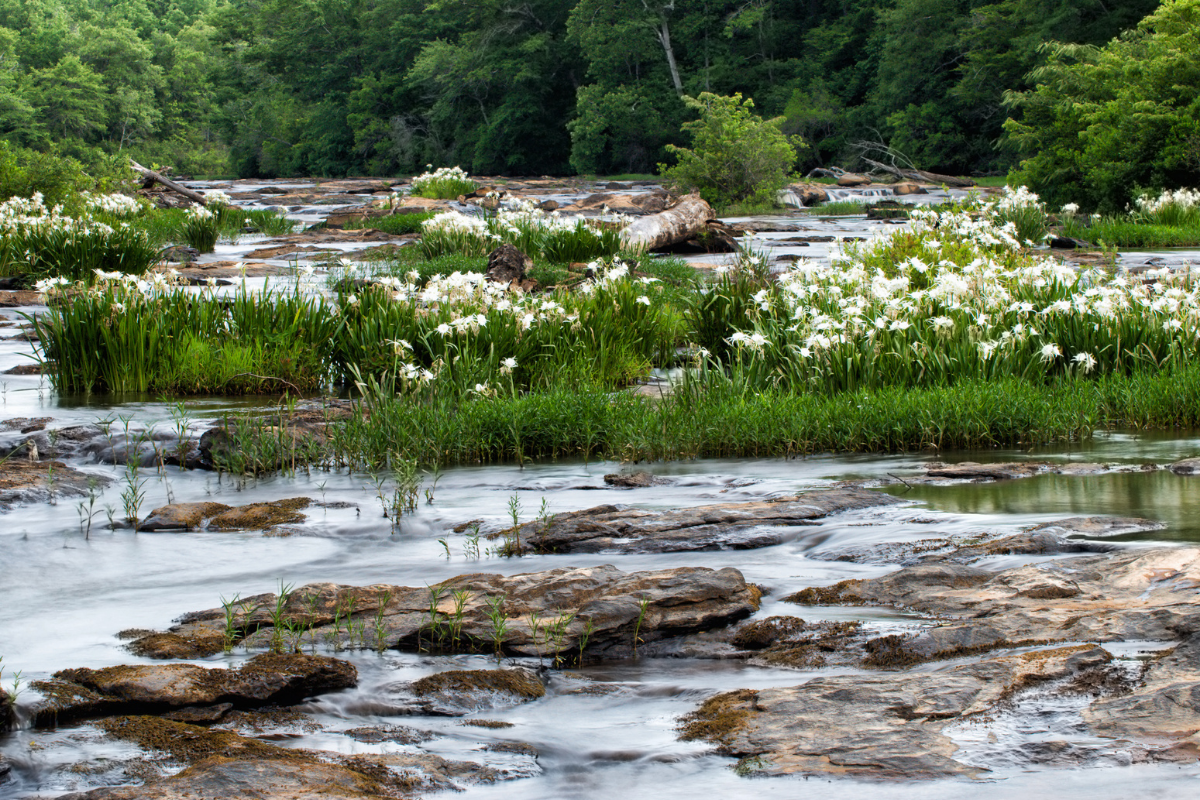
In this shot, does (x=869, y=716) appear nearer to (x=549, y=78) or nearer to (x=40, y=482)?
(x=40, y=482)

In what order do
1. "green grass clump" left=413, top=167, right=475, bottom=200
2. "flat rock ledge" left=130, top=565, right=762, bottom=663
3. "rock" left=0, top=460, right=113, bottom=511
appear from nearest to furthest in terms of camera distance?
1. "flat rock ledge" left=130, top=565, right=762, bottom=663
2. "rock" left=0, top=460, right=113, bottom=511
3. "green grass clump" left=413, top=167, right=475, bottom=200

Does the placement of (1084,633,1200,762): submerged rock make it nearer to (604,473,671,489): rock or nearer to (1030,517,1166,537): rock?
(1030,517,1166,537): rock

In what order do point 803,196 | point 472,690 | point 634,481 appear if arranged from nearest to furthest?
point 472,690, point 634,481, point 803,196

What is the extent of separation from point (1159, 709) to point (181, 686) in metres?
2.96

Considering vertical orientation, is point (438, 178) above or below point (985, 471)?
above

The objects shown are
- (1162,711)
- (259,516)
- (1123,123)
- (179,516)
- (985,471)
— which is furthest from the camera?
(1123,123)

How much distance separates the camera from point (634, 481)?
697 centimetres

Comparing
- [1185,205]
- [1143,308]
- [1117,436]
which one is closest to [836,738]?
[1117,436]

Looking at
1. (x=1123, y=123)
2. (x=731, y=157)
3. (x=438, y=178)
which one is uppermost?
(x=731, y=157)

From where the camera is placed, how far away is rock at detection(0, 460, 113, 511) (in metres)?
6.55

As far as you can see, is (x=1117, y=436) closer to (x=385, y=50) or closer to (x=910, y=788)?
(x=910, y=788)

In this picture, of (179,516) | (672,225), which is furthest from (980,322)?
(672,225)

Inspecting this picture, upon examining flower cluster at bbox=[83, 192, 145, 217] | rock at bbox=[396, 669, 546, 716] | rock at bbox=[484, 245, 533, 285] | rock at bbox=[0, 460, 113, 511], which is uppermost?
flower cluster at bbox=[83, 192, 145, 217]

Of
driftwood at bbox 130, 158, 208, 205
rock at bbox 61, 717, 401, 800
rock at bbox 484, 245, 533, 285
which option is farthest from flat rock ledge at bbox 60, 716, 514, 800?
driftwood at bbox 130, 158, 208, 205
